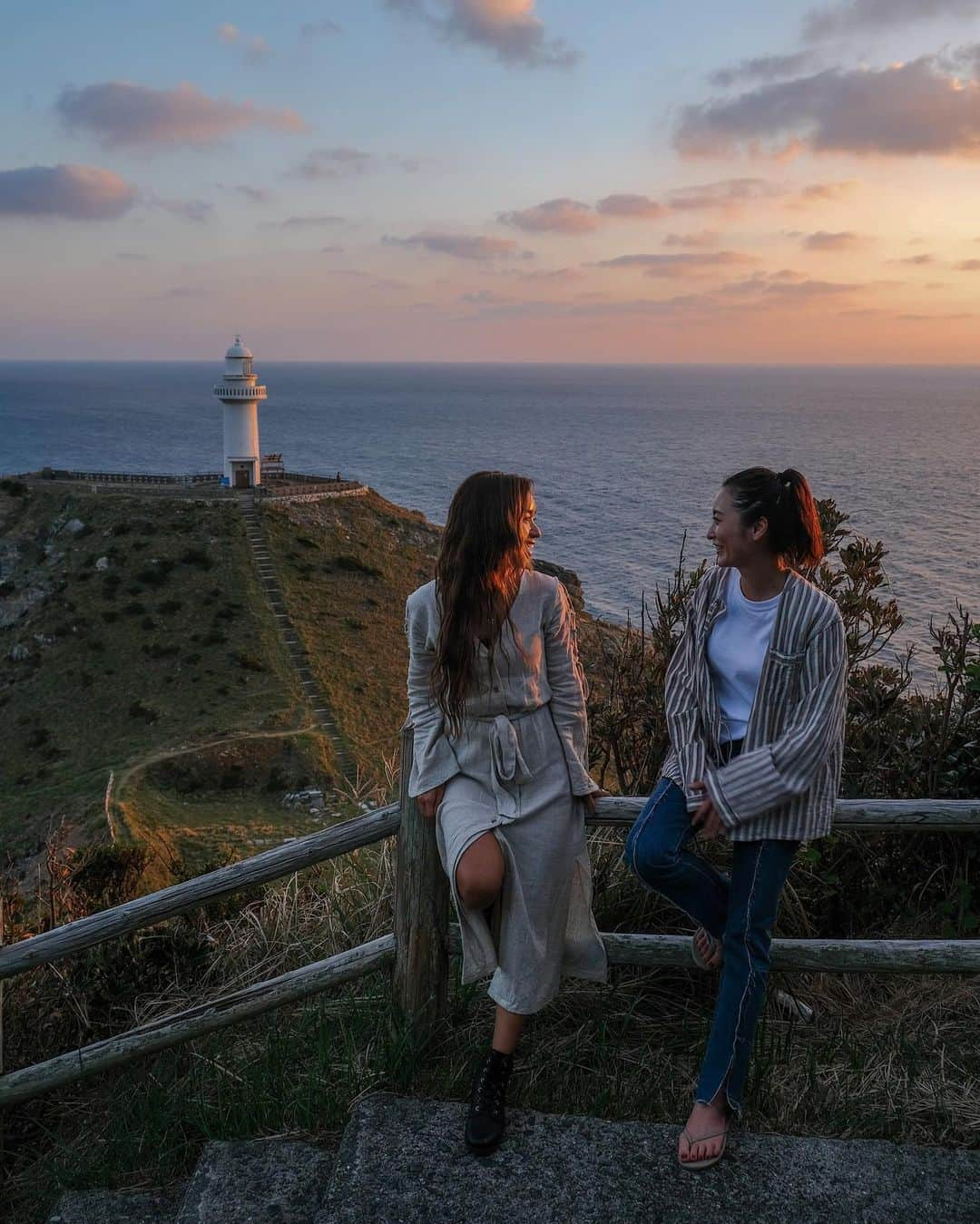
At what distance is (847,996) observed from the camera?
4.07 m

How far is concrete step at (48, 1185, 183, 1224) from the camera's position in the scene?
3.23 metres

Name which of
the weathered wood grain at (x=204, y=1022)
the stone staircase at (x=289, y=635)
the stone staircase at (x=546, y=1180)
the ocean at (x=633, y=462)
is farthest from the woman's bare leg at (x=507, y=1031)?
the stone staircase at (x=289, y=635)

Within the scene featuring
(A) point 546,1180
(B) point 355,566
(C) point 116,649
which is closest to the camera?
(A) point 546,1180

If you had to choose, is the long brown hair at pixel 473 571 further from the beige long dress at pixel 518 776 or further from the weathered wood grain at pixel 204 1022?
the weathered wood grain at pixel 204 1022

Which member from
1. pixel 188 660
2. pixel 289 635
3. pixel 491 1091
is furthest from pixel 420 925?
pixel 289 635

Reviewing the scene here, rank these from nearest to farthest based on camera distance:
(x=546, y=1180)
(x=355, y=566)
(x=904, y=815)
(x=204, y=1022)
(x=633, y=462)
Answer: (x=546, y=1180)
(x=904, y=815)
(x=204, y=1022)
(x=355, y=566)
(x=633, y=462)

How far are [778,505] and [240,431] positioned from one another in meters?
62.4

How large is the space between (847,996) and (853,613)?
1.66 m

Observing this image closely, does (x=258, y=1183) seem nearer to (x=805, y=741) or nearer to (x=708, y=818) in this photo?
(x=708, y=818)

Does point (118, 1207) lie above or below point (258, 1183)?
below

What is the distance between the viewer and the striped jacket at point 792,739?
310cm

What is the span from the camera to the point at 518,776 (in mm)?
3330

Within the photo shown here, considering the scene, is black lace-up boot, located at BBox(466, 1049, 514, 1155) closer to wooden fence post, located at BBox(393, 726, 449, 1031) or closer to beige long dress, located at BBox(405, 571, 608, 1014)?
beige long dress, located at BBox(405, 571, 608, 1014)

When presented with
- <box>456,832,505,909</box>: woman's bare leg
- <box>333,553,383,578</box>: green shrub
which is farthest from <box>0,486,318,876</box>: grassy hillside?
<box>456,832,505,909</box>: woman's bare leg
